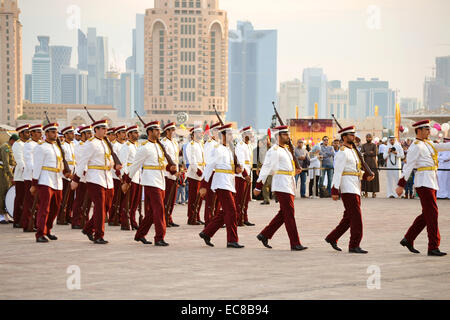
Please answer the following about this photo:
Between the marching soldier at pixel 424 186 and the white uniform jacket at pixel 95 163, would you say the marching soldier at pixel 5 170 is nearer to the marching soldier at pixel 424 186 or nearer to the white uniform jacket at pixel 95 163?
the white uniform jacket at pixel 95 163

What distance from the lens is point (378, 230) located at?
16.1 metres

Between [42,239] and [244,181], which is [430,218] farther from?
[42,239]

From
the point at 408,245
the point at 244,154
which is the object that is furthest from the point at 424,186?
the point at 244,154

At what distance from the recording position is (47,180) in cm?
1390

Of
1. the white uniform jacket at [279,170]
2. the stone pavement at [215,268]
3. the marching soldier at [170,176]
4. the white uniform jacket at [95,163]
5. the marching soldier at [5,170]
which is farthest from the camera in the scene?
the marching soldier at [5,170]

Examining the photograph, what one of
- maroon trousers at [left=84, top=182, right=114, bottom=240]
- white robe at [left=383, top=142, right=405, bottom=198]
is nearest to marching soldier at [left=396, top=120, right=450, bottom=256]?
maroon trousers at [left=84, top=182, right=114, bottom=240]

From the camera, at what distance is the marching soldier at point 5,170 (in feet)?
56.7

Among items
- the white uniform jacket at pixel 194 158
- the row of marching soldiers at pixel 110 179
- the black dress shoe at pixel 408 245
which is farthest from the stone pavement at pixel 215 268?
the white uniform jacket at pixel 194 158
